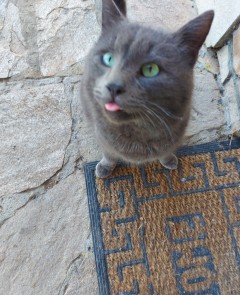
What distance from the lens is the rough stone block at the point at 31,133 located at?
49.1 inches

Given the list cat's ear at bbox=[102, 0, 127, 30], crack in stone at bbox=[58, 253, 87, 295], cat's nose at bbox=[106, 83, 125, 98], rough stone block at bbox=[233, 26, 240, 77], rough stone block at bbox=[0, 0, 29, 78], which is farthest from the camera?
rough stone block at bbox=[0, 0, 29, 78]

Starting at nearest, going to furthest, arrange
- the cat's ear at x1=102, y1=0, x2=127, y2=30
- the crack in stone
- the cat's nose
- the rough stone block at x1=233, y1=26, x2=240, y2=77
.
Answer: the cat's nose, the cat's ear at x1=102, y1=0, x2=127, y2=30, the crack in stone, the rough stone block at x1=233, y1=26, x2=240, y2=77

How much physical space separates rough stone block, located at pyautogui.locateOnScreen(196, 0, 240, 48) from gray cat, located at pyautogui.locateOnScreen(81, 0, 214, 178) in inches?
19.6

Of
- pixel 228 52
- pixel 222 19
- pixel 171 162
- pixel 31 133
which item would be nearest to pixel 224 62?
pixel 228 52

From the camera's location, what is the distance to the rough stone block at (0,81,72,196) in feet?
4.09

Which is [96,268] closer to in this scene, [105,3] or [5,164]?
[5,164]

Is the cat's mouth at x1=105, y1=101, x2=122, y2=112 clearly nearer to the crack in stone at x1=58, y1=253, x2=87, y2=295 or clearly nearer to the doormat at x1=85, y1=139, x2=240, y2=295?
the doormat at x1=85, y1=139, x2=240, y2=295

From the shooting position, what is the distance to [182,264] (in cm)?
115

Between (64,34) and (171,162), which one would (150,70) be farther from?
(64,34)

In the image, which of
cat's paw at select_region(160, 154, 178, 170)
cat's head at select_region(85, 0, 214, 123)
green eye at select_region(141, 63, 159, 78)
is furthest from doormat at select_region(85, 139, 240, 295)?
green eye at select_region(141, 63, 159, 78)

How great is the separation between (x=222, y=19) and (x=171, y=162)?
0.61m

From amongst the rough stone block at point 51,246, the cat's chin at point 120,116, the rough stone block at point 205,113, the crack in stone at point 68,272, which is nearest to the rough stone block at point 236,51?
the rough stone block at point 205,113

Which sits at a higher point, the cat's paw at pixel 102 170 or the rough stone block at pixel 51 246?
the cat's paw at pixel 102 170

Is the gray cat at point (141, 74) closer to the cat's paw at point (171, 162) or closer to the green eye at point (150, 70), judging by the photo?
the green eye at point (150, 70)
